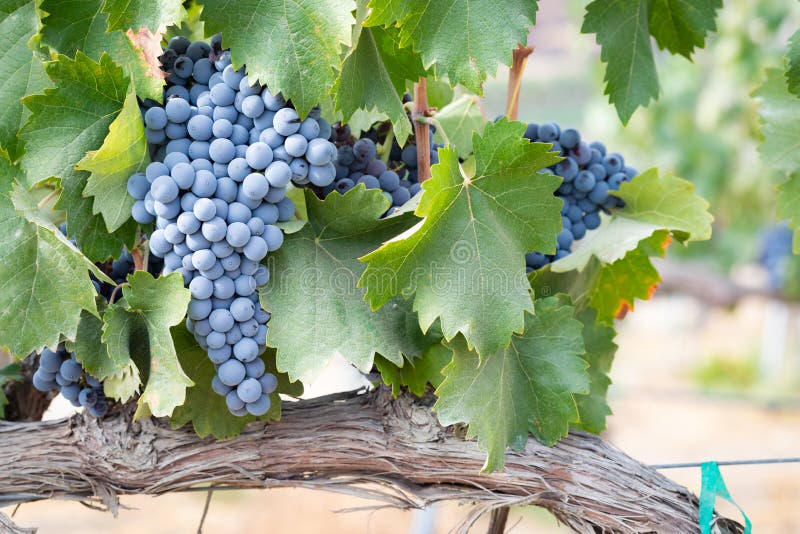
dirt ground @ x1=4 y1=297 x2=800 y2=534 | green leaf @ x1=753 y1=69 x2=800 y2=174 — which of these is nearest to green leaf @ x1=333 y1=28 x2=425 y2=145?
green leaf @ x1=753 y1=69 x2=800 y2=174

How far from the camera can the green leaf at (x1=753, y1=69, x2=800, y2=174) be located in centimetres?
90

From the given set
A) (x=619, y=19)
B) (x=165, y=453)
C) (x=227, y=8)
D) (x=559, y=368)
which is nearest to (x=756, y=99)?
A: (x=619, y=19)

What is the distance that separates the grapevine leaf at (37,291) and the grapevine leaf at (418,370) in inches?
9.8

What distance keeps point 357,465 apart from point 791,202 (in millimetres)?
553

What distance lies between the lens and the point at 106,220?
0.65 meters

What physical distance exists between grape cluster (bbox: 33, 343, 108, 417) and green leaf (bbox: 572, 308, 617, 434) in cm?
48

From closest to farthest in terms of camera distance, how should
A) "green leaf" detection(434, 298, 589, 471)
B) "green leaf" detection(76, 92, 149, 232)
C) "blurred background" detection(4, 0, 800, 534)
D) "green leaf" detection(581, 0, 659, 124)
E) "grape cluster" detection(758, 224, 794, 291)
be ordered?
"green leaf" detection(76, 92, 149, 232) < "green leaf" detection(434, 298, 589, 471) < "green leaf" detection(581, 0, 659, 124) < "blurred background" detection(4, 0, 800, 534) < "grape cluster" detection(758, 224, 794, 291)

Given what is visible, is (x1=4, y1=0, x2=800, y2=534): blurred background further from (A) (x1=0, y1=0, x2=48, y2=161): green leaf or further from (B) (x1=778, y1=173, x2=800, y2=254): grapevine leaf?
(A) (x1=0, y1=0, x2=48, y2=161): green leaf

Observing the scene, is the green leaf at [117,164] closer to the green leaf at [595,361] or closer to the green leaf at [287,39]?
the green leaf at [287,39]

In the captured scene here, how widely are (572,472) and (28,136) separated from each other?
55 cm

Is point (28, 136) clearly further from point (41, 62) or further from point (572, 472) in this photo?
point (572, 472)

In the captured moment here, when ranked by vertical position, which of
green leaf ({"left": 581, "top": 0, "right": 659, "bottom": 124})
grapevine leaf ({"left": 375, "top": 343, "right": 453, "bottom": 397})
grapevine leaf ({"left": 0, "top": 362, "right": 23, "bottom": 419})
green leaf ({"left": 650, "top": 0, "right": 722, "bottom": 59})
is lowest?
grapevine leaf ({"left": 0, "top": 362, "right": 23, "bottom": 419})

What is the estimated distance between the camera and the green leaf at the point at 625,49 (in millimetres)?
812

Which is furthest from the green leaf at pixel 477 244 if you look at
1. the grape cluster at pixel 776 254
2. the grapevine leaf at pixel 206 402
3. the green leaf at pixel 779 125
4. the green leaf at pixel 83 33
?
the grape cluster at pixel 776 254
